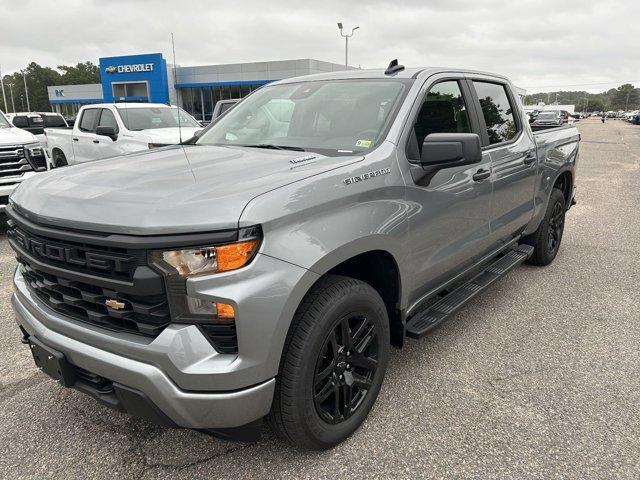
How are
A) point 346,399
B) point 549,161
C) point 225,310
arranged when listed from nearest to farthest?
1. point 225,310
2. point 346,399
3. point 549,161

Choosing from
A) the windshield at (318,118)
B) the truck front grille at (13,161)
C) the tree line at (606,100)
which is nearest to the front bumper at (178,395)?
the windshield at (318,118)

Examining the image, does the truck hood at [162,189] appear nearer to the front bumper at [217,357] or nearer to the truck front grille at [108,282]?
the truck front grille at [108,282]

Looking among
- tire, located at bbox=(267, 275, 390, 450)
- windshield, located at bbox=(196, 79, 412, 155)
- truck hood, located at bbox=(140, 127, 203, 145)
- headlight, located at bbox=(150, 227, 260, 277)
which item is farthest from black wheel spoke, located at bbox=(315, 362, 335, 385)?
truck hood, located at bbox=(140, 127, 203, 145)

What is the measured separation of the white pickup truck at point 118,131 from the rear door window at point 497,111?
232 inches

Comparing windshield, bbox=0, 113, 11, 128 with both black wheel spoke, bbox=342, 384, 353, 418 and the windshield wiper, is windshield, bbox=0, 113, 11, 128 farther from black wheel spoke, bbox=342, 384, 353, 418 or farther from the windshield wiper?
Answer: black wheel spoke, bbox=342, 384, 353, 418

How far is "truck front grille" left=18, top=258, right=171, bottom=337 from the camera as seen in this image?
190cm

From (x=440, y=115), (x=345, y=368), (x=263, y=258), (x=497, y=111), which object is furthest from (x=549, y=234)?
(x=263, y=258)

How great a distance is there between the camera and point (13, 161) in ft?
21.6

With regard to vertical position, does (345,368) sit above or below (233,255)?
below

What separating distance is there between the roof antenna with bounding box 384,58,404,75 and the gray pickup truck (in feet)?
0.10

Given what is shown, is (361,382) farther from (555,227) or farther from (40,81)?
(40,81)

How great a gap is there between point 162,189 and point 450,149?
1.44 meters

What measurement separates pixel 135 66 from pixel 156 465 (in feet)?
139

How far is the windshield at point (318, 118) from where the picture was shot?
2.81 m
